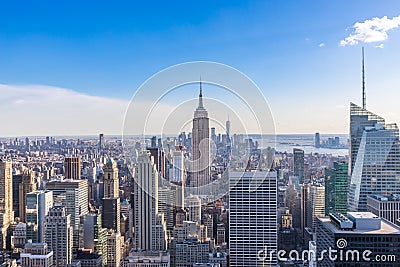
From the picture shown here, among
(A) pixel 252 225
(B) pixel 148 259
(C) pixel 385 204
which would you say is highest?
(C) pixel 385 204

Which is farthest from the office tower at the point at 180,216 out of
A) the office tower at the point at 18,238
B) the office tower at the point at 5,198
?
the office tower at the point at 5,198

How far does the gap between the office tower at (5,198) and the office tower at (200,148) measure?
390 centimetres

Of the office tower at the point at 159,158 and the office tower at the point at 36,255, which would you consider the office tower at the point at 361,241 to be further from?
the office tower at the point at 36,255

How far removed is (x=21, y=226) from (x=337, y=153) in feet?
13.5

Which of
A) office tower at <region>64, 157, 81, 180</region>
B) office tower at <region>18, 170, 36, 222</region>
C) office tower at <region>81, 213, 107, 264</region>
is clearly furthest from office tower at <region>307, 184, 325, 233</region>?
office tower at <region>18, 170, 36, 222</region>

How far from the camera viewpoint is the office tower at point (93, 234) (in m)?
5.02

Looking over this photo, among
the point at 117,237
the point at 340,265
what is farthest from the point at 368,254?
the point at 117,237

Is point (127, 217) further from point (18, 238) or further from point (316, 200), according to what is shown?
point (316, 200)

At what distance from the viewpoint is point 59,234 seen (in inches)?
205

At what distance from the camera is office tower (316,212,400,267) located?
2527mm


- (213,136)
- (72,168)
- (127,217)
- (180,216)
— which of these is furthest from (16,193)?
(213,136)

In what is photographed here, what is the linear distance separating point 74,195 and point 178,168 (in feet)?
12.9

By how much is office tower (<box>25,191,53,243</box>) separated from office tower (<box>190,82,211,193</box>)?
376 cm

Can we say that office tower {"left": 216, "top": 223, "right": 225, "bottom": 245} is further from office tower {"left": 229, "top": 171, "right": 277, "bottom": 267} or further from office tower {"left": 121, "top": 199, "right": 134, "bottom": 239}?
office tower {"left": 121, "top": 199, "right": 134, "bottom": 239}
